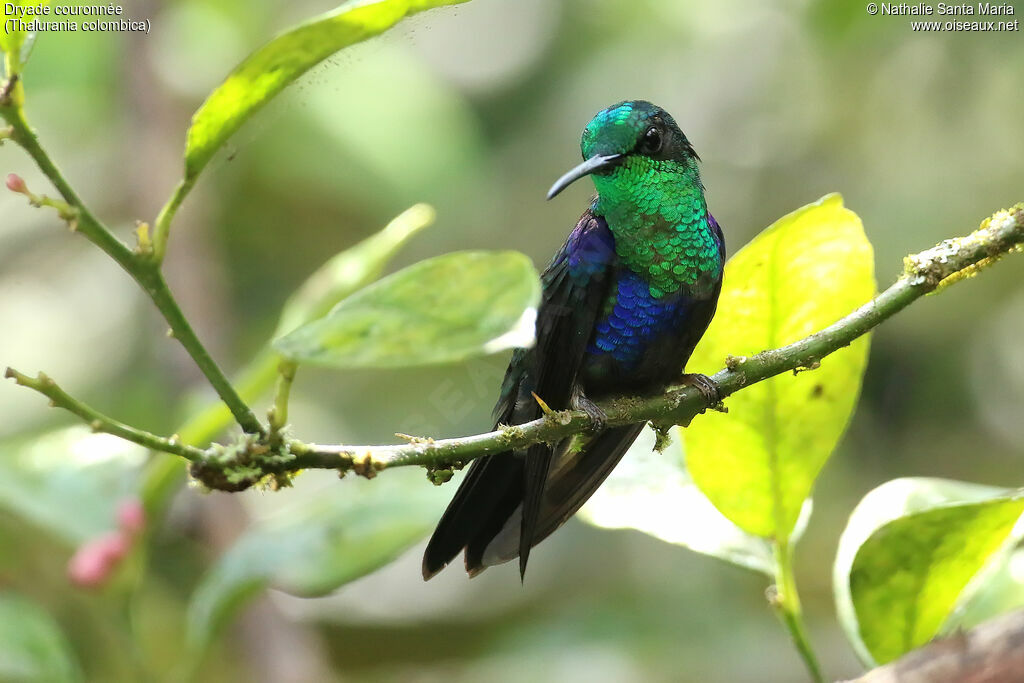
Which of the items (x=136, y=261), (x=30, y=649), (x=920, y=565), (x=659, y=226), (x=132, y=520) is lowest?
(x=30, y=649)

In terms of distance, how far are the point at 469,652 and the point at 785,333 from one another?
3039mm

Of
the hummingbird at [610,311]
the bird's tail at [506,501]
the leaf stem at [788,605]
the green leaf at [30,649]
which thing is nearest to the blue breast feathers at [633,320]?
the hummingbird at [610,311]

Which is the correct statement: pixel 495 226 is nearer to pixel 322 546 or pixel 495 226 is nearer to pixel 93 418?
pixel 322 546

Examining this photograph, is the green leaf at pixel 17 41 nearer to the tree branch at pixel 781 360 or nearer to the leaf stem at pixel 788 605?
the tree branch at pixel 781 360

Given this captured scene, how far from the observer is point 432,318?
117 centimetres

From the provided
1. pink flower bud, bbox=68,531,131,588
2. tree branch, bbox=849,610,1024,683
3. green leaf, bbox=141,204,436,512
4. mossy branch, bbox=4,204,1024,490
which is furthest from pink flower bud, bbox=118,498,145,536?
tree branch, bbox=849,610,1024,683

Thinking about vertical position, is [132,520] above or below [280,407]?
Answer: below

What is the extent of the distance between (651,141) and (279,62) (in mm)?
1037

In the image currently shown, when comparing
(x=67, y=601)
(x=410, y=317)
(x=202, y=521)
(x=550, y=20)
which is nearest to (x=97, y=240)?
(x=410, y=317)

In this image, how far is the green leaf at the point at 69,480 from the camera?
7.66 ft

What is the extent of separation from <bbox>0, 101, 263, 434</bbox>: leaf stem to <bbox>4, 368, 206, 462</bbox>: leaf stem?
0.07 meters

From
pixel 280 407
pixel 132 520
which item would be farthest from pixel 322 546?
pixel 280 407

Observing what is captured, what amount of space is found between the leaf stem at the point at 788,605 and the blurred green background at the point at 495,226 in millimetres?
1759

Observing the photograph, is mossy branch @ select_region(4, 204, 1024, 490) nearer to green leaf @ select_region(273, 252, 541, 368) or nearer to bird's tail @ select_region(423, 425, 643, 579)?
green leaf @ select_region(273, 252, 541, 368)
